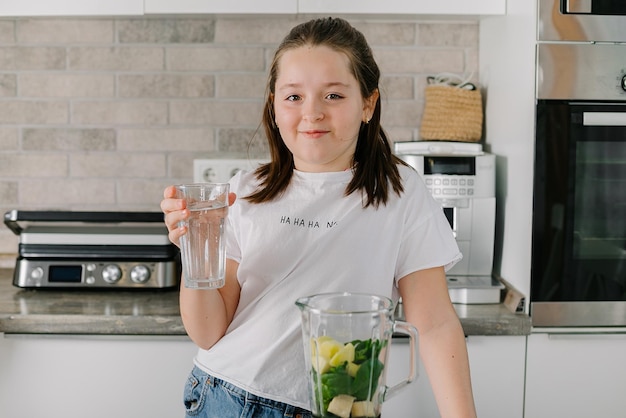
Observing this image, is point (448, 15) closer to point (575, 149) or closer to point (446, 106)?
point (446, 106)

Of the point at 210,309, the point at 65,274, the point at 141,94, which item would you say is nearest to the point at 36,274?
the point at 65,274

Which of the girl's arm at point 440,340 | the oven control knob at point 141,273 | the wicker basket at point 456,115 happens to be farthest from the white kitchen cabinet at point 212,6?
the girl's arm at point 440,340

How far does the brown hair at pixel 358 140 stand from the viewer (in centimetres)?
125

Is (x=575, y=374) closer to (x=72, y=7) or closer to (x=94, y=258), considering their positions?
(x=94, y=258)

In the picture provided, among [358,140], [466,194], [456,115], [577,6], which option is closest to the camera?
[358,140]

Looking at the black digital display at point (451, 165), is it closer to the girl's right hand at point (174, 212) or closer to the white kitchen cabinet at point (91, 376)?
the white kitchen cabinet at point (91, 376)

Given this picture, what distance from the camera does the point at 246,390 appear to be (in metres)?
1.28

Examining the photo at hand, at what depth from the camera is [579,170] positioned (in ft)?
6.13

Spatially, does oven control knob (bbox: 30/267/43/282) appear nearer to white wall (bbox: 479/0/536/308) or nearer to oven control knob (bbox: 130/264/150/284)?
oven control knob (bbox: 130/264/150/284)

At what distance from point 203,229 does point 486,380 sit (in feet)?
3.49

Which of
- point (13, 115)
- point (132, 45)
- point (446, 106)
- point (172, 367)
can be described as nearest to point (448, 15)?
point (446, 106)

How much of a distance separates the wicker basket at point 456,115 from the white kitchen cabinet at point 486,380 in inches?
24.9

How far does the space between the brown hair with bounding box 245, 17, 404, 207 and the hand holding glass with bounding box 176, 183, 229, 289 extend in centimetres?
29

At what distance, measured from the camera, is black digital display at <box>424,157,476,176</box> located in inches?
80.0
